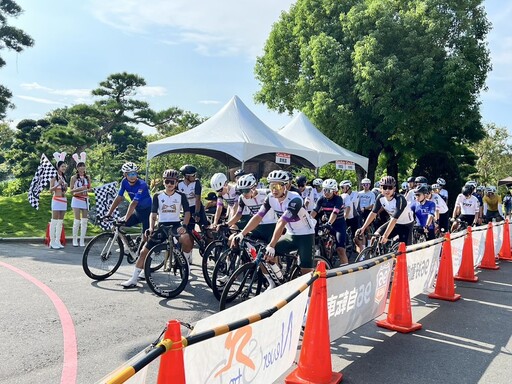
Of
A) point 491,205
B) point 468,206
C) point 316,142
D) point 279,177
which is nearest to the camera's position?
point 279,177

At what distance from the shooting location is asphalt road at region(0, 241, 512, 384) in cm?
434

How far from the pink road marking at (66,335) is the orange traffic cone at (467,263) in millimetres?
7241

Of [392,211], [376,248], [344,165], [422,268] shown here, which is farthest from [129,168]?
[344,165]

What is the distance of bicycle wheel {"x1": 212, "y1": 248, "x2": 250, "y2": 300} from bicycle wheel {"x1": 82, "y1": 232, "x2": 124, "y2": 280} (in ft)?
7.08

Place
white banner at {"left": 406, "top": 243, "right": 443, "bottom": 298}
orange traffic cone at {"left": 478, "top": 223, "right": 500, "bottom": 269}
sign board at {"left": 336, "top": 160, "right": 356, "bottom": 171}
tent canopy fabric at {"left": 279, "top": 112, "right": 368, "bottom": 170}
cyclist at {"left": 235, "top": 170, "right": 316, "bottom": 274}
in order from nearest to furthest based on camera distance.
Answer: cyclist at {"left": 235, "top": 170, "right": 316, "bottom": 274}, white banner at {"left": 406, "top": 243, "right": 443, "bottom": 298}, orange traffic cone at {"left": 478, "top": 223, "right": 500, "bottom": 269}, tent canopy fabric at {"left": 279, "top": 112, "right": 368, "bottom": 170}, sign board at {"left": 336, "top": 160, "right": 356, "bottom": 171}

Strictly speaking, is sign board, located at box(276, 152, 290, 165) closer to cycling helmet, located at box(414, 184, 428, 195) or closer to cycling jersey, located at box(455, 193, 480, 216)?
cycling jersey, located at box(455, 193, 480, 216)

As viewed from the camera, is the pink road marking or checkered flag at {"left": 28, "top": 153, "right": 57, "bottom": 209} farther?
checkered flag at {"left": 28, "top": 153, "right": 57, "bottom": 209}

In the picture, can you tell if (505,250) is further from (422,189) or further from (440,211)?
(422,189)

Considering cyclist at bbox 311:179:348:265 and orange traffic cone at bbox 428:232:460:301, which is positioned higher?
cyclist at bbox 311:179:348:265

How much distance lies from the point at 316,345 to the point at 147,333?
2193 mm

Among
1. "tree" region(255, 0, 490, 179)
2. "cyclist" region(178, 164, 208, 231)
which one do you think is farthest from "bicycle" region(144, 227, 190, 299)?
"tree" region(255, 0, 490, 179)

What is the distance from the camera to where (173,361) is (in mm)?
2236

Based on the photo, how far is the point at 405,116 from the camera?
2270 centimetres

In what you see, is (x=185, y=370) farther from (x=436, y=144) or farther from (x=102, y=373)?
(x=436, y=144)
